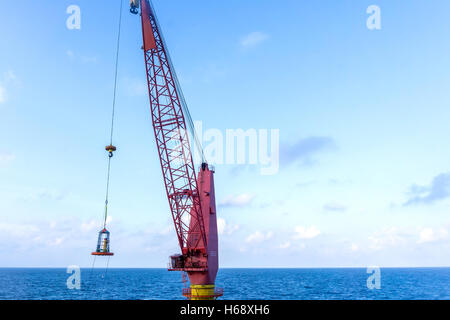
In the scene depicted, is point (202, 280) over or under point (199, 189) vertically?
under
